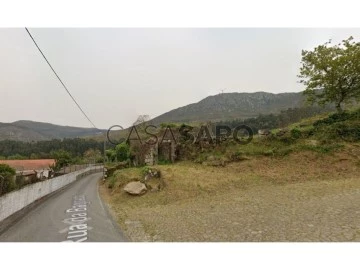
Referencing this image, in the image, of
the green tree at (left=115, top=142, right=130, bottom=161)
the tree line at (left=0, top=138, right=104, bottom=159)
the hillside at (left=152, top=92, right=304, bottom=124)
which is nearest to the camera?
the green tree at (left=115, top=142, right=130, bottom=161)

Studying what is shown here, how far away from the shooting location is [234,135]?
63.4 feet

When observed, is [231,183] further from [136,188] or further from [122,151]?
[122,151]

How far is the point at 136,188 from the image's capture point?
14.2 metres

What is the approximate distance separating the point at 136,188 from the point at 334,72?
17260 mm

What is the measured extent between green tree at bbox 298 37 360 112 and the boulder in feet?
52.0

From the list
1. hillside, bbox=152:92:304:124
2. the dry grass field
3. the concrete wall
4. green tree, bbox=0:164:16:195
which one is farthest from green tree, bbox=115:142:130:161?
hillside, bbox=152:92:304:124

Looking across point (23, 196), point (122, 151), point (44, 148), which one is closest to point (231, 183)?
point (23, 196)

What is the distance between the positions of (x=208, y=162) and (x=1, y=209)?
12.2 m

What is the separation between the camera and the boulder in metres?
13.9

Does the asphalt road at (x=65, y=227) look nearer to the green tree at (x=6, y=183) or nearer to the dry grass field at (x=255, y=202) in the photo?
the dry grass field at (x=255, y=202)

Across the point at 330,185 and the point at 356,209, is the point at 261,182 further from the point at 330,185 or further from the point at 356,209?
the point at 356,209

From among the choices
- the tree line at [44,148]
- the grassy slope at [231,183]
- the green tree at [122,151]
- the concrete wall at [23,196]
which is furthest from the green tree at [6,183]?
the tree line at [44,148]

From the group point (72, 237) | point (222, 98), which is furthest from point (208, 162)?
point (222, 98)

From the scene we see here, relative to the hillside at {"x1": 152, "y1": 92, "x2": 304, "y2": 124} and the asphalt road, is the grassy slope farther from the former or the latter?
the hillside at {"x1": 152, "y1": 92, "x2": 304, "y2": 124}
